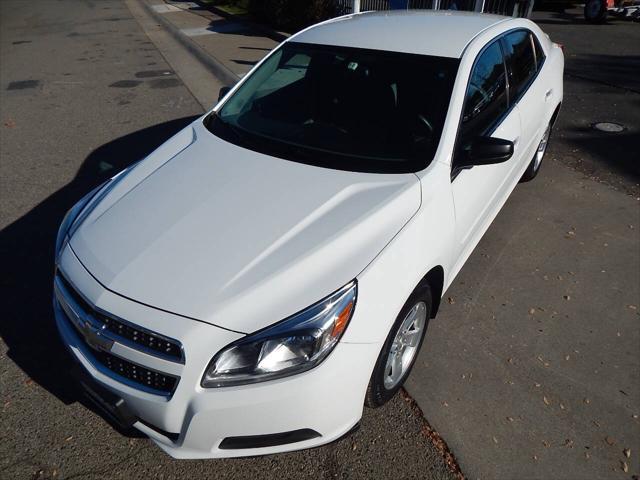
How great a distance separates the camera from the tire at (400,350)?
2275mm

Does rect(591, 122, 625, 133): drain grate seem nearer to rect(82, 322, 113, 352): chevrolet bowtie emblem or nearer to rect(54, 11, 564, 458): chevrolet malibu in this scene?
rect(54, 11, 564, 458): chevrolet malibu

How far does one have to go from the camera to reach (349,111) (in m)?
3.02

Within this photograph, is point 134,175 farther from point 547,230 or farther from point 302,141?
point 547,230

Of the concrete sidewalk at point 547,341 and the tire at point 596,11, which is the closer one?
the concrete sidewalk at point 547,341

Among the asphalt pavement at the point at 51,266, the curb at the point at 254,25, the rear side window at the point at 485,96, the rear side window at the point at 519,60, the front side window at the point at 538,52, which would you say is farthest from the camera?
the curb at the point at 254,25

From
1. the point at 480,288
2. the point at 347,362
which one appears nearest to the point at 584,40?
the point at 480,288

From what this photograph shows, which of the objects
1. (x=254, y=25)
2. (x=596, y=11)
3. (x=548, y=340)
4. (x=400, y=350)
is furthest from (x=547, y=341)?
(x=596, y=11)

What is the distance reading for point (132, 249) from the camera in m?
2.30

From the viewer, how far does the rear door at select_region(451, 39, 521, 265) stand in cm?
282

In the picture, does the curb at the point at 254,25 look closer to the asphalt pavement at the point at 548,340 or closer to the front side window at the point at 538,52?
the front side window at the point at 538,52

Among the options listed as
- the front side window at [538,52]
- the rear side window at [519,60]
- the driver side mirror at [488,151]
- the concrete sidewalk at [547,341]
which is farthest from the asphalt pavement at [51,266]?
the front side window at [538,52]

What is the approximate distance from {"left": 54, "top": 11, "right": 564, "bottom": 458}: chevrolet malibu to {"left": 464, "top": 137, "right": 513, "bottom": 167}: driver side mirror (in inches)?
0.4

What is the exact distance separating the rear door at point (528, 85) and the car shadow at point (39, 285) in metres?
3.53

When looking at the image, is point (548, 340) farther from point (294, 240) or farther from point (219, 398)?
point (219, 398)
